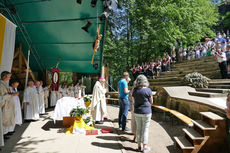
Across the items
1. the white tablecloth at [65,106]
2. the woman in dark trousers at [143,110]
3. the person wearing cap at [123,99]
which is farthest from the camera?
the white tablecloth at [65,106]

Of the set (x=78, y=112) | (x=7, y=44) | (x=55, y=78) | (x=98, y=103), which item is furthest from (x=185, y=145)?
(x=55, y=78)

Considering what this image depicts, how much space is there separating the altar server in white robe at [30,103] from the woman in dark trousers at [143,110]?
213 inches

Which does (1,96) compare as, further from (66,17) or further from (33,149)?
(66,17)

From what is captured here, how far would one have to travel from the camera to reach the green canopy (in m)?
7.01

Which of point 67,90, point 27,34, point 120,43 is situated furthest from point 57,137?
point 120,43

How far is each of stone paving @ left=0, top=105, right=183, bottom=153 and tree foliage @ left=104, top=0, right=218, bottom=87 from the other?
1163 cm

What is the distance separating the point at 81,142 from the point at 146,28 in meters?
14.3

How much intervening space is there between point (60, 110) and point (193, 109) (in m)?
4.83

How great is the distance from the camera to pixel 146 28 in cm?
1672

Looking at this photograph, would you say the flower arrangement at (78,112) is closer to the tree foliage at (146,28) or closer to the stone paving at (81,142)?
the stone paving at (81,142)

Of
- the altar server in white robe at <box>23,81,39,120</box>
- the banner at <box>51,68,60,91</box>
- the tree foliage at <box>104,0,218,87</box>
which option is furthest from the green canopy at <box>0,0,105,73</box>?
the tree foliage at <box>104,0,218,87</box>

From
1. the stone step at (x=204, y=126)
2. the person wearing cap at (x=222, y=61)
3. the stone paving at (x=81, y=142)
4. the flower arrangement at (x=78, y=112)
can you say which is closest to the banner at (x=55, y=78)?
the stone paving at (x=81, y=142)

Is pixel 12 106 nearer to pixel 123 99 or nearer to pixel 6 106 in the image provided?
pixel 6 106

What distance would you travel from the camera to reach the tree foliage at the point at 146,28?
15.3 metres
